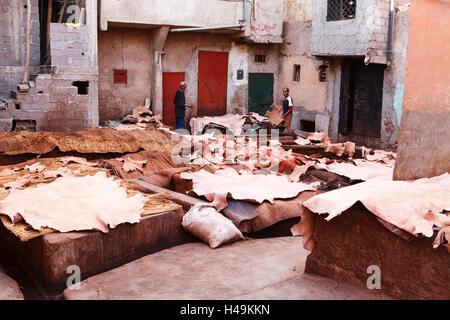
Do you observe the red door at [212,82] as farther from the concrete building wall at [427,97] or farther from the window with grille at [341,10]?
the concrete building wall at [427,97]

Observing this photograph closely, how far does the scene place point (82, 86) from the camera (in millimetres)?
11039

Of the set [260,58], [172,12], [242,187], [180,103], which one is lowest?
[242,187]

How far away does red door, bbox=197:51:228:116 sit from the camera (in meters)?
16.9

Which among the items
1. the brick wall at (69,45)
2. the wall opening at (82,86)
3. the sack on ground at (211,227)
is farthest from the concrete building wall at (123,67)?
the sack on ground at (211,227)

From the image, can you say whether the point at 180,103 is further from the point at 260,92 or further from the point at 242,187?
the point at 242,187

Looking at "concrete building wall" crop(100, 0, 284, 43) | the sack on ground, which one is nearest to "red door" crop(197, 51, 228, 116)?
"concrete building wall" crop(100, 0, 284, 43)

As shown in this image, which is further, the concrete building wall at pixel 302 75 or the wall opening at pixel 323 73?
the concrete building wall at pixel 302 75

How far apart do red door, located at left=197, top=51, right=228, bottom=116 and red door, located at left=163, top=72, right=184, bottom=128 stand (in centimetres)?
88

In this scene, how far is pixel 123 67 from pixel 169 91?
1741 millimetres

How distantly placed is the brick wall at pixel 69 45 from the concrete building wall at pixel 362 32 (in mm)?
7702

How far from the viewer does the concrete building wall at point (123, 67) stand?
14.9m

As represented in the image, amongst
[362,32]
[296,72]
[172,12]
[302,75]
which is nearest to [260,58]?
[296,72]

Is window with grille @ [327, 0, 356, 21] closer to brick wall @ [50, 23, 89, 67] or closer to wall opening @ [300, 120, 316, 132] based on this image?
wall opening @ [300, 120, 316, 132]
